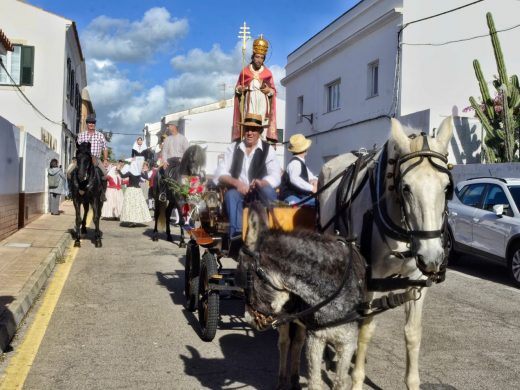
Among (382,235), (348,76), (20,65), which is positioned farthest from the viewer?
(20,65)

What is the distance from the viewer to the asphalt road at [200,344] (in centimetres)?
491

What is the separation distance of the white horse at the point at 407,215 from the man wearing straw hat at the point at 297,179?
4.78ft

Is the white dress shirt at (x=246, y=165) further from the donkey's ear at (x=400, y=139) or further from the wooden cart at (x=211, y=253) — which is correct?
the donkey's ear at (x=400, y=139)

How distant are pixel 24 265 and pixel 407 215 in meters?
7.41

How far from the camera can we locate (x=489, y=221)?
34.9 feet

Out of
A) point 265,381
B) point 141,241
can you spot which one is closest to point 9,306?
point 265,381

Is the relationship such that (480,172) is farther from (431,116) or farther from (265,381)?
(265,381)

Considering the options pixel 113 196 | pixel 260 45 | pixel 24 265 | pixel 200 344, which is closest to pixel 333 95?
pixel 113 196

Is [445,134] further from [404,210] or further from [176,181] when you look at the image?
[176,181]

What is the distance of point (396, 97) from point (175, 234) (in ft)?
27.9

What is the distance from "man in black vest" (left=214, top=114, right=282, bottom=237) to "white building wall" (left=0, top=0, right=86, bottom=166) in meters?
21.8

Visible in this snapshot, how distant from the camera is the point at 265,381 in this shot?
484cm

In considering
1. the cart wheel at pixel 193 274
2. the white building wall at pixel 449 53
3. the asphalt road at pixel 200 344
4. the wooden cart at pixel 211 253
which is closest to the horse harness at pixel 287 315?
the wooden cart at pixel 211 253

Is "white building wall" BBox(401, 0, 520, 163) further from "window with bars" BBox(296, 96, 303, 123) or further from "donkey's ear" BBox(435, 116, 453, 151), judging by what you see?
"donkey's ear" BBox(435, 116, 453, 151)
